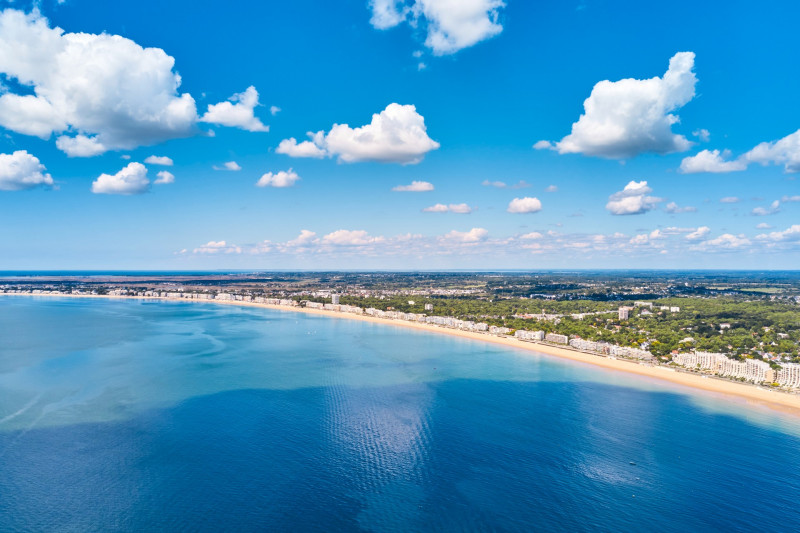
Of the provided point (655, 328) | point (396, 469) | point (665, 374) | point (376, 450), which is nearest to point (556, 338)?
point (655, 328)

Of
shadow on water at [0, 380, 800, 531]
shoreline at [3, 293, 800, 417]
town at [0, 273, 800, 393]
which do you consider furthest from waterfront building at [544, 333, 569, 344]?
shadow on water at [0, 380, 800, 531]

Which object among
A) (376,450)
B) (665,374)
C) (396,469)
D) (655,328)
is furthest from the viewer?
(655,328)

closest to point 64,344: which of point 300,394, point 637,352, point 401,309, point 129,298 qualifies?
point 300,394

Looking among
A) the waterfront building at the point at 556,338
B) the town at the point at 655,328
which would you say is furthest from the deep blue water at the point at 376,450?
the waterfront building at the point at 556,338

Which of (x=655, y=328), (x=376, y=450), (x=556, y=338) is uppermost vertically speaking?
(x=655, y=328)

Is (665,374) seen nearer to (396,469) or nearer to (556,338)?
(556,338)

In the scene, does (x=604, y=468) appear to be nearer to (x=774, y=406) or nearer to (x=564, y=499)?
(x=564, y=499)

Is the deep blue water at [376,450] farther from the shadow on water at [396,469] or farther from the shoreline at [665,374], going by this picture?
the shoreline at [665,374]

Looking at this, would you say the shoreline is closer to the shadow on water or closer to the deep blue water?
the deep blue water
